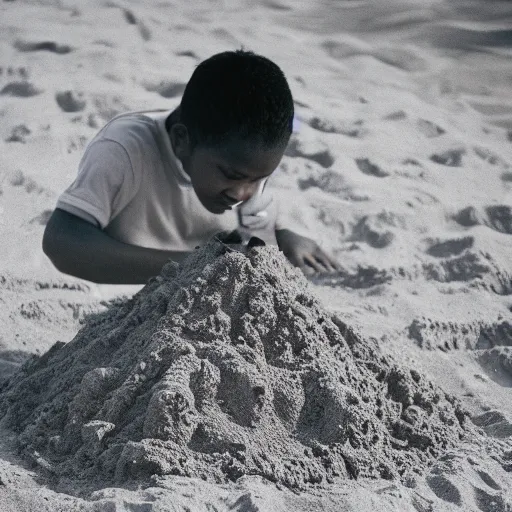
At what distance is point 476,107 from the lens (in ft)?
17.9

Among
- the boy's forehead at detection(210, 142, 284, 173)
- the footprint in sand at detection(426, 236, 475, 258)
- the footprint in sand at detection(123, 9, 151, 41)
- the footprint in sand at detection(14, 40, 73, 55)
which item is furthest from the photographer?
the footprint in sand at detection(123, 9, 151, 41)

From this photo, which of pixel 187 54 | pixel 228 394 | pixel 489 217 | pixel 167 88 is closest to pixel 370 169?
pixel 489 217

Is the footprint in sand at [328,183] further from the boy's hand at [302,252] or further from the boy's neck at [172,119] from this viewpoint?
the boy's neck at [172,119]

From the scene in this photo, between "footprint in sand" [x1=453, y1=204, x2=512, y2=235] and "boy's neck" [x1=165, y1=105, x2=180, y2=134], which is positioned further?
"footprint in sand" [x1=453, y1=204, x2=512, y2=235]

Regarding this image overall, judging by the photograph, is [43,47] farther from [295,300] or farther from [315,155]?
[295,300]

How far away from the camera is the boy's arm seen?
8.43 feet

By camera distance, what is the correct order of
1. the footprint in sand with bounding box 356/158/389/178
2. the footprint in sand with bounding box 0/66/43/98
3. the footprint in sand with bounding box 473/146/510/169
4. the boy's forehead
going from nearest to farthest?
the boy's forehead
the footprint in sand with bounding box 356/158/389/178
the footprint in sand with bounding box 0/66/43/98
the footprint in sand with bounding box 473/146/510/169

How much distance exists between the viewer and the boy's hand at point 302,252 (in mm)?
3006

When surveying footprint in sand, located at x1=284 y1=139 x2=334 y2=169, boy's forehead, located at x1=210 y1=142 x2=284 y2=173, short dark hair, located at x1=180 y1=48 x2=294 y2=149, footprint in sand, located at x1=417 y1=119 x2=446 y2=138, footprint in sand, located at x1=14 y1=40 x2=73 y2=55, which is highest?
short dark hair, located at x1=180 y1=48 x2=294 y2=149

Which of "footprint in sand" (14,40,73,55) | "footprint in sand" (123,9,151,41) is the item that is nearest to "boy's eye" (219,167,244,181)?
"footprint in sand" (14,40,73,55)

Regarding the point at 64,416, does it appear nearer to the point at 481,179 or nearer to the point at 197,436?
the point at 197,436

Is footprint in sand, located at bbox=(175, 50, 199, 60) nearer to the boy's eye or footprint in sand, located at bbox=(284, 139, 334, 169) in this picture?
footprint in sand, located at bbox=(284, 139, 334, 169)

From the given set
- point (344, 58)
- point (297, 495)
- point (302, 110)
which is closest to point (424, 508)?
point (297, 495)

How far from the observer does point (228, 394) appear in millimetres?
1951
